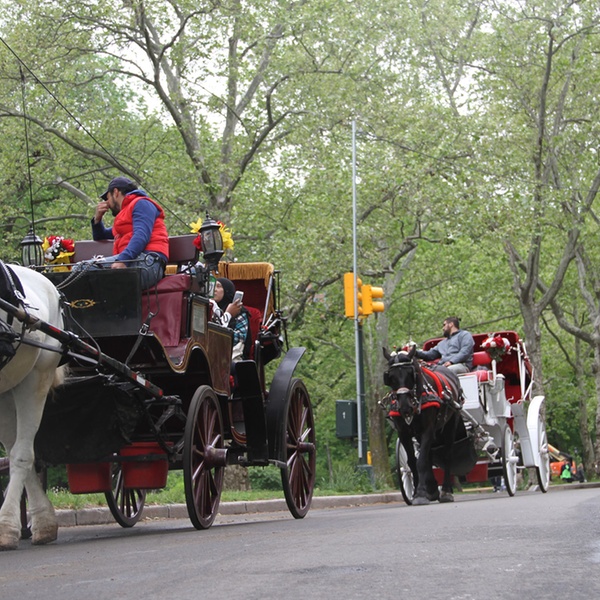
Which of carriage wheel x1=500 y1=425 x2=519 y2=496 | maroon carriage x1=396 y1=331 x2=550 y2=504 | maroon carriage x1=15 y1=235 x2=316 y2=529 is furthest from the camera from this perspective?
carriage wheel x1=500 y1=425 x2=519 y2=496

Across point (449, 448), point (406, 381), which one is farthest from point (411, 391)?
point (449, 448)

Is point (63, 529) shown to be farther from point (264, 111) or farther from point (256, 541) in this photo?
point (264, 111)

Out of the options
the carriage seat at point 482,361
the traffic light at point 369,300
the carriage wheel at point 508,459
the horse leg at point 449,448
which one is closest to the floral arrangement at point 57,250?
the horse leg at point 449,448

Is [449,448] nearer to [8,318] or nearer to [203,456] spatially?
[203,456]

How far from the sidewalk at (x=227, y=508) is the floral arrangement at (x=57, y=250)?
256 centimetres

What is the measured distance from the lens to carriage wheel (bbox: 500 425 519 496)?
61.0 feet

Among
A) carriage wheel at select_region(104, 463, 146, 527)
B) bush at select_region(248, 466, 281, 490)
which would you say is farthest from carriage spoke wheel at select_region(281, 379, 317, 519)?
bush at select_region(248, 466, 281, 490)

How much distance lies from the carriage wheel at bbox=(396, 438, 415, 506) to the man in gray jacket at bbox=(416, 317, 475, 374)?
1483 mm

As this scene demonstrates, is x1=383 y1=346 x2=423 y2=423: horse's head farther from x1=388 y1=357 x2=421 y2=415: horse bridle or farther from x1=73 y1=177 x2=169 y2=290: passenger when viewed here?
x1=73 y1=177 x2=169 y2=290: passenger

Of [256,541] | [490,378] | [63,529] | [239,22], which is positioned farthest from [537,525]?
[239,22]

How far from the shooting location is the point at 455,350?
1805 cm

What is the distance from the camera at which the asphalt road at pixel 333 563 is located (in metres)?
4.95

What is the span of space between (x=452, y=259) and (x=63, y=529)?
27.3 metres

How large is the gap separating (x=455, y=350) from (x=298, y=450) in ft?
23.0
